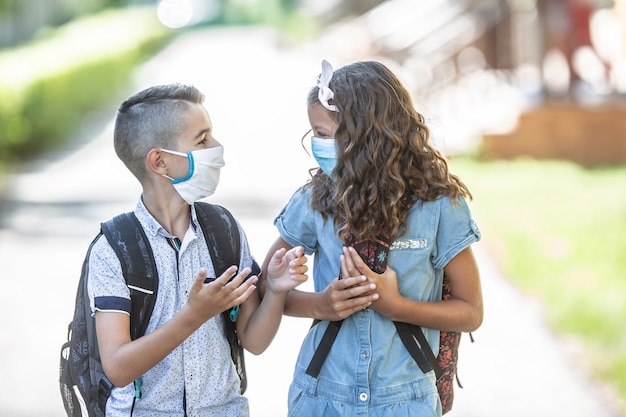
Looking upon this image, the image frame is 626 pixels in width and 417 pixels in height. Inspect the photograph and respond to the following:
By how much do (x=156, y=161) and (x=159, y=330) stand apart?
0.54 metres

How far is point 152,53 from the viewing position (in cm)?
3606

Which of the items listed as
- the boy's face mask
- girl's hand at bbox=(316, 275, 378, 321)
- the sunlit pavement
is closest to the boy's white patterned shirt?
the boy's face mask

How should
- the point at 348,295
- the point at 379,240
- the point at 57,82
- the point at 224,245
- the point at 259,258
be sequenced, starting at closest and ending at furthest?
the point at 348,295, the point at 379,240, the point at 224,245, the point at 259,258, the point at 57,82

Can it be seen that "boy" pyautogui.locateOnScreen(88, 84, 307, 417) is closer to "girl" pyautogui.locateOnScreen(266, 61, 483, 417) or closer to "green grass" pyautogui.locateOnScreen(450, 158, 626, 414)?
"girl" pyautogui.locateOnScreen(266, 61, 483, 417)

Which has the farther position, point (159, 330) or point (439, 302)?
point (439, 302)

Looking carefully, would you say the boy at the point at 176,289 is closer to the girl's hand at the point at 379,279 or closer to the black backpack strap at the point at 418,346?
the girl's hand at the point at 379,279

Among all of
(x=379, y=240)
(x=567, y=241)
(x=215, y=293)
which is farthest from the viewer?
(x=567, y=241)

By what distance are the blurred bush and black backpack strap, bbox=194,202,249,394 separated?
471 inches

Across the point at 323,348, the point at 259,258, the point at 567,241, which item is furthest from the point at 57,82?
the point at 323,348

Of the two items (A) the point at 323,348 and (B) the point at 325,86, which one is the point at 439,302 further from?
(B) the point at 325,86

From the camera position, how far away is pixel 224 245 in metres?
2.94

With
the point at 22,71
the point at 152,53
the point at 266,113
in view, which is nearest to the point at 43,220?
the point at 22,71

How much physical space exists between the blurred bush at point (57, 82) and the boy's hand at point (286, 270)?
12.2 metres

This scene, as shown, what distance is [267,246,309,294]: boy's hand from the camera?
2740 millimetres
